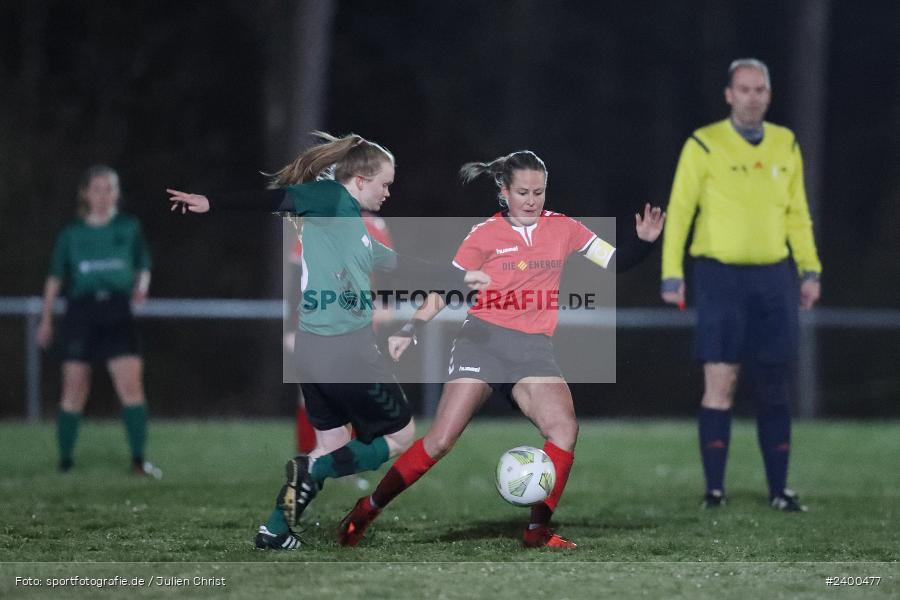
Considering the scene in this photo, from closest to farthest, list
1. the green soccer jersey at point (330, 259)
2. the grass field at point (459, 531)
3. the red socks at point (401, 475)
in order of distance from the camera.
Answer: the grass field at point (459, 531), the green soccer jersey at point (330, 259), the red socks at point (401, 475)

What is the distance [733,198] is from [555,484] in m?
2.14

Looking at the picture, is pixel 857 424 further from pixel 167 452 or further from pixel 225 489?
pixel 225 489

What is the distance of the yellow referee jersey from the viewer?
22.7 feet

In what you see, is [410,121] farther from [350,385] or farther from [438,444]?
[350,385]

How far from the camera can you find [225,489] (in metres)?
7.81

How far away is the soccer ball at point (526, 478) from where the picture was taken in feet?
17.8

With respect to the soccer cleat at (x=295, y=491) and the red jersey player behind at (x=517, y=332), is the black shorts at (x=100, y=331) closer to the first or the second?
the red jersey player behind at (x=517, y=332)

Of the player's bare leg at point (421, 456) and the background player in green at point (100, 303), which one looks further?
the background player in green at point (100, 303)

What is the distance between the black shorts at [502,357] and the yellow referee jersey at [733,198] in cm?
148

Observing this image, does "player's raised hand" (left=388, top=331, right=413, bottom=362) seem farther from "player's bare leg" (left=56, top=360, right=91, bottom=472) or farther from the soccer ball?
"player's bare leg" (left=56, top=360, right=91, bottom=472)

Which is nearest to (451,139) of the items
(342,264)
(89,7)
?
(89,7)

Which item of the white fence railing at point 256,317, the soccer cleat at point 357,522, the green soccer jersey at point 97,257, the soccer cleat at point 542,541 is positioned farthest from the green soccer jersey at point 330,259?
the white fence railing at point 256,317

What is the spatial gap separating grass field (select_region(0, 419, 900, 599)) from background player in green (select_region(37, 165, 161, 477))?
1.51 ft

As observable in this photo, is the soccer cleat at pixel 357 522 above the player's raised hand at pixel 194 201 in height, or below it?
below
